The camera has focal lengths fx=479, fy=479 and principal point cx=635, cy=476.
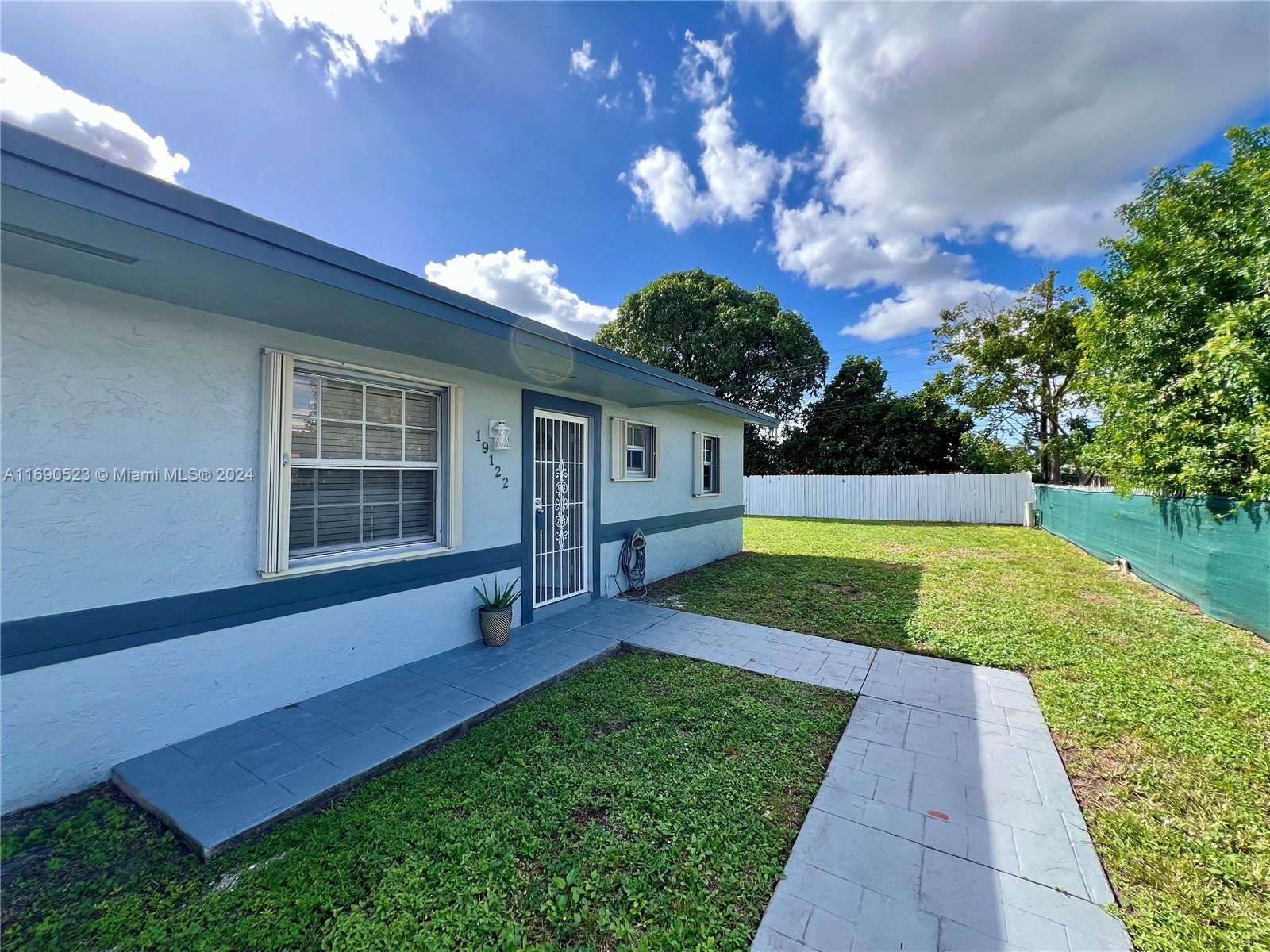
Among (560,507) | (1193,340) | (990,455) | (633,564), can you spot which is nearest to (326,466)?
(560,507)

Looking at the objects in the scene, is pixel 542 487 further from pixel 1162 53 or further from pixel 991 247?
pixel 991 247

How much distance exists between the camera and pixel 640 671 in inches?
163

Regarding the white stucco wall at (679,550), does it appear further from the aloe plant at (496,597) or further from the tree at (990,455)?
the tree at (990,455)

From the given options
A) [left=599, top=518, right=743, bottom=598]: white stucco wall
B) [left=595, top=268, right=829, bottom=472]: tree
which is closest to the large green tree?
[left=595, top=268, right=829, bottom=472]: tree

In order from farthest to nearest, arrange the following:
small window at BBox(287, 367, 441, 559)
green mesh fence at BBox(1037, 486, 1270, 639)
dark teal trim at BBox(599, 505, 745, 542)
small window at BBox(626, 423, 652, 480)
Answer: small window at BBox(626, 423, 652, 480) < dark teal trim at BBox(599, 505, 745, 542) < green mesh fence at BBox(1037, 486, 1270, 639) < small window at BBox(287, 367, 441, 559)

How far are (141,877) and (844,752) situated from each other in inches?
138

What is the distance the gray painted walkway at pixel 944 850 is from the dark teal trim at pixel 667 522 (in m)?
3.81

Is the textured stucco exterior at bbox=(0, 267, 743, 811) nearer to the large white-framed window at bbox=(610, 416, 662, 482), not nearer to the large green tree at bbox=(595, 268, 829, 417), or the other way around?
the large white-framed window at bbox=(610, 416, 662, 482)

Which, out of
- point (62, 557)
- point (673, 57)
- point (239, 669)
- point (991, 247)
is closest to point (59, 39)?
point (62, 557)

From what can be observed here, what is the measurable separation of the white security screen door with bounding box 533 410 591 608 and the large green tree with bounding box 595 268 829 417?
538 inches

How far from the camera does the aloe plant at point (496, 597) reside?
463 cm

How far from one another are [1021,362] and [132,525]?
21.7 metres

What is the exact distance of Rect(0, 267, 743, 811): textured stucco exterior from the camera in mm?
2385

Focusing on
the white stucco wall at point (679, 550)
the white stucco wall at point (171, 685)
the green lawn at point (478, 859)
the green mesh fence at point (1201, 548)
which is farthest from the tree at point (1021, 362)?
the white stucco wall at point (171, 685)
